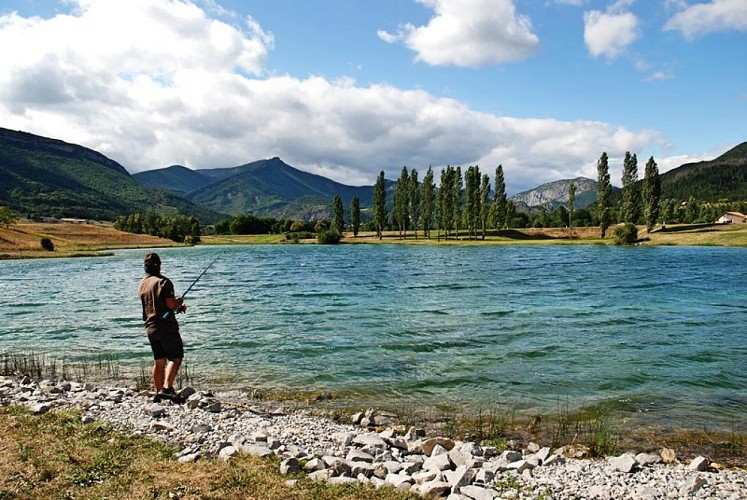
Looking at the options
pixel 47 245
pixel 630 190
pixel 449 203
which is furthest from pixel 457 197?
pixel 47 245

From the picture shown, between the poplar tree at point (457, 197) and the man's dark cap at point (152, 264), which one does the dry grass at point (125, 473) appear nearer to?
the man's dark cap at point (152, 264)

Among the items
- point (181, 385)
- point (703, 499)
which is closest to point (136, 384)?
point (181, 385)

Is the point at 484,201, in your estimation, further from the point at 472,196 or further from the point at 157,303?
the point at 157,303

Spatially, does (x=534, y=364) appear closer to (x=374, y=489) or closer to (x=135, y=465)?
(x=374, y=489)

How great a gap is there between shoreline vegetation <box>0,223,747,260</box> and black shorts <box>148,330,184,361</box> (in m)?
109

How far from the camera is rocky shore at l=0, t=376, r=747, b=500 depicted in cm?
764

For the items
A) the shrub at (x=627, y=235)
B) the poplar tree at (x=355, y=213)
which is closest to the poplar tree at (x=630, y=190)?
the shrub at (x=627, y=235)

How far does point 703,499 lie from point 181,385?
43.4 ft

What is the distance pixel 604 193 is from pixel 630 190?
21.8ft

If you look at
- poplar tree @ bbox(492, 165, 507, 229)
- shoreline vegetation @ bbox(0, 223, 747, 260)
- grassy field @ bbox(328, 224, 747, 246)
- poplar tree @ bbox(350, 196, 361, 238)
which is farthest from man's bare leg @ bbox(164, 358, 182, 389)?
poplar tree @ bbox(350, 196, 361, 238)

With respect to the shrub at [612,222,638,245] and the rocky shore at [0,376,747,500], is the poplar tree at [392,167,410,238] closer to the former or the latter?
the shrub at [612,222,638,245]

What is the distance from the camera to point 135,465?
25.8 feet

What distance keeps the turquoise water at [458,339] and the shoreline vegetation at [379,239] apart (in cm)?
8012

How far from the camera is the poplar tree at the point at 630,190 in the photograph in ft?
447
